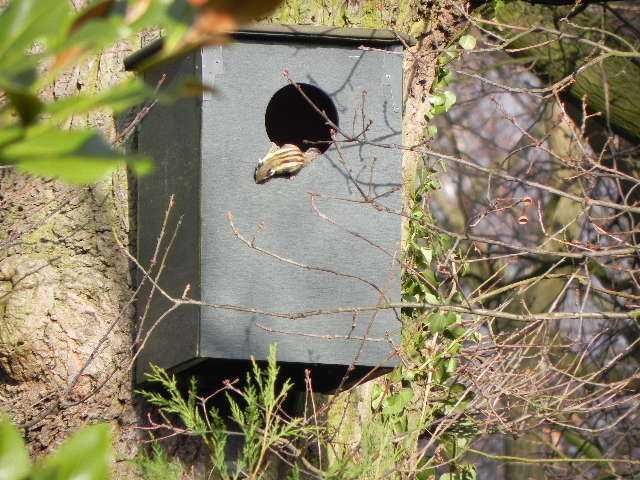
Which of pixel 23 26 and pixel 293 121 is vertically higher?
pixel 23 26

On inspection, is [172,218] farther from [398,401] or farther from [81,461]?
[81,461]

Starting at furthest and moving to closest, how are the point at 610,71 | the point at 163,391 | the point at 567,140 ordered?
the point at 567,140, the point at 610,71, the point at 163,391

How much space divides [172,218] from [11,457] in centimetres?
230

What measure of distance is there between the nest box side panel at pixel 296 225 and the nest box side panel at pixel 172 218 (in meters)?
0.06

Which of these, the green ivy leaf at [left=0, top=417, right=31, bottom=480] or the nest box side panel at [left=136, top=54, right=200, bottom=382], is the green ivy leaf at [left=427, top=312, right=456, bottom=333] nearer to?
the nest box side panel at [left=136, top=54, right=200, bottom=382]

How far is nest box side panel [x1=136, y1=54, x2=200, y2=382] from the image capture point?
2812 millimetres

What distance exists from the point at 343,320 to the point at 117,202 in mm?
798

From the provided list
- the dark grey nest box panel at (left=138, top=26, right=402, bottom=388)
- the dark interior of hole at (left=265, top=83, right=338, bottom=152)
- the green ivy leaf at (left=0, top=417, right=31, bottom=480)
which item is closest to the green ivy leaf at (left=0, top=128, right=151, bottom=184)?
the green ivy leaf at (left=0, top=417, right=31, bottom=480)

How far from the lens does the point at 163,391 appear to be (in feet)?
10.2

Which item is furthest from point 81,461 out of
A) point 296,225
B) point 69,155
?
point 296,225

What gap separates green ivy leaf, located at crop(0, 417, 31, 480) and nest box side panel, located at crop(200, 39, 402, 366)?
1985mm

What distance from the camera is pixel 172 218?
9.80 ft

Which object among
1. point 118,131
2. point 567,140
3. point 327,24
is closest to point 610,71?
point 567,140

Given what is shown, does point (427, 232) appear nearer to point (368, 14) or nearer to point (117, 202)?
point (368, 14)
